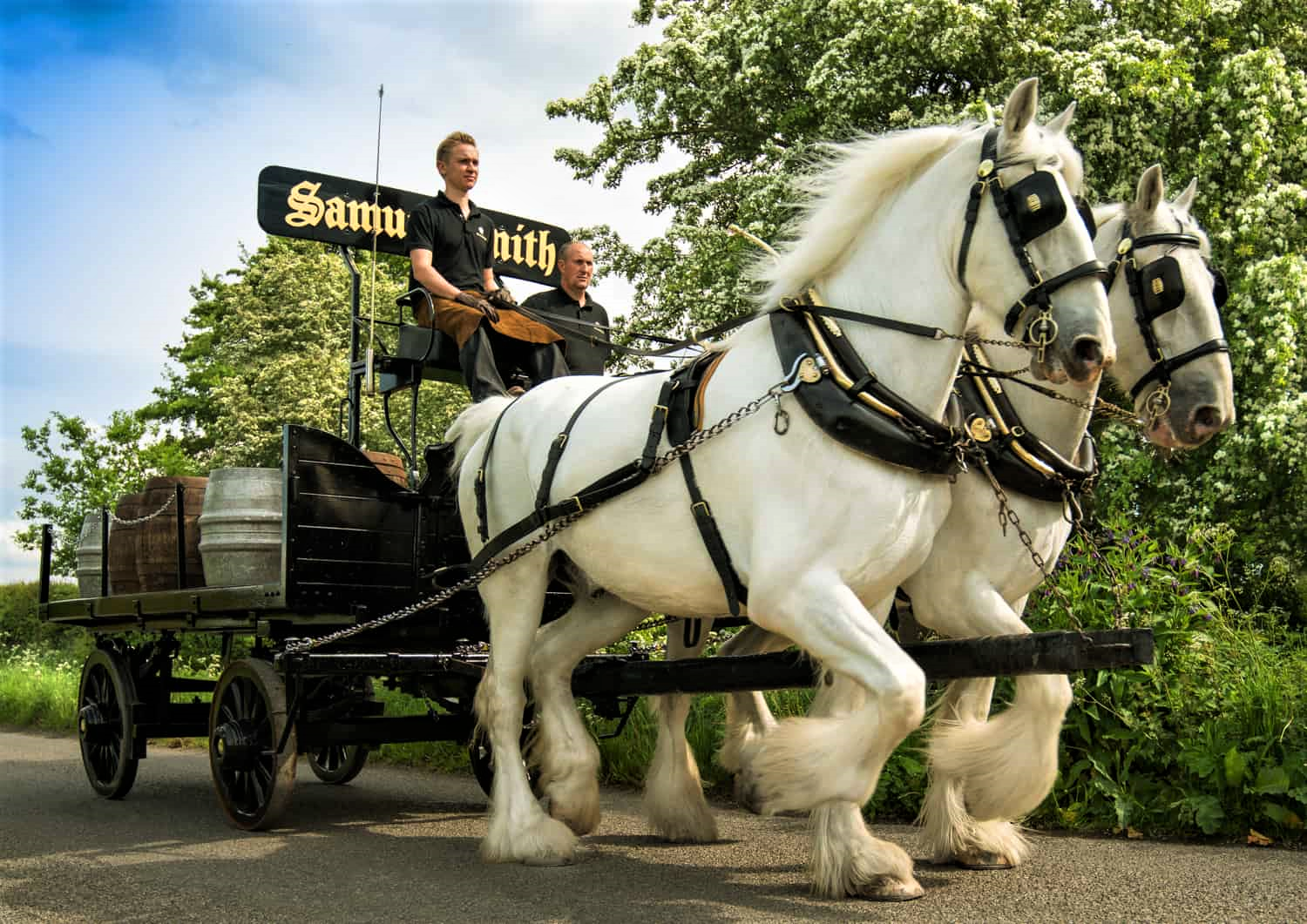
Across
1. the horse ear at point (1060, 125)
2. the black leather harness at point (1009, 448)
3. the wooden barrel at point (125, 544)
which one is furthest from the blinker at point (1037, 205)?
the wooden barrel at point (125, 544)

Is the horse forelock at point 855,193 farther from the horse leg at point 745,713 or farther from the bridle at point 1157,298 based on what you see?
the horse leg at point 745,713

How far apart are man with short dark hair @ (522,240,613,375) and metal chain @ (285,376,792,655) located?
1517mm

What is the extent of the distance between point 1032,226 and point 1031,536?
1.43 meters

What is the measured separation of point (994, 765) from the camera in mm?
4656

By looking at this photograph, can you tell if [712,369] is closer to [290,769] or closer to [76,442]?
[290,769]

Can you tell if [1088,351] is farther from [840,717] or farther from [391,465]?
[391,465]

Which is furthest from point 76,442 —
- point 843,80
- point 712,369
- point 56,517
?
point 712,369

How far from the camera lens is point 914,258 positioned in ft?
14.3

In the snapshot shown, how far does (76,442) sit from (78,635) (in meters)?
6.51

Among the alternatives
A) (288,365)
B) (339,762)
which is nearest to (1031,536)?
(339,762)

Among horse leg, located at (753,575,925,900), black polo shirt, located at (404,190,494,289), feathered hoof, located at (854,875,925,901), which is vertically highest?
black polo shirt, located at (404,190,494,289)

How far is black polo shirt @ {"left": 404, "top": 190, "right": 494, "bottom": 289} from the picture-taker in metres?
6.71

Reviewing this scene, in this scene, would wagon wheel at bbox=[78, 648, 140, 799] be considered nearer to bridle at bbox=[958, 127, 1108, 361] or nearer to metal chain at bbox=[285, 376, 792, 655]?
metal chain at bbox=[285, 376, 792, 655]

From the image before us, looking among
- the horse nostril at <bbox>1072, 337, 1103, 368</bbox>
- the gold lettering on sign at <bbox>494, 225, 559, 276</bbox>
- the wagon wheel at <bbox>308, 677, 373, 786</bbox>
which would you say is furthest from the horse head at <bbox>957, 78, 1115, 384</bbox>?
the wagon wheel at <bbox>308, 677, 373, 786</bbox>
